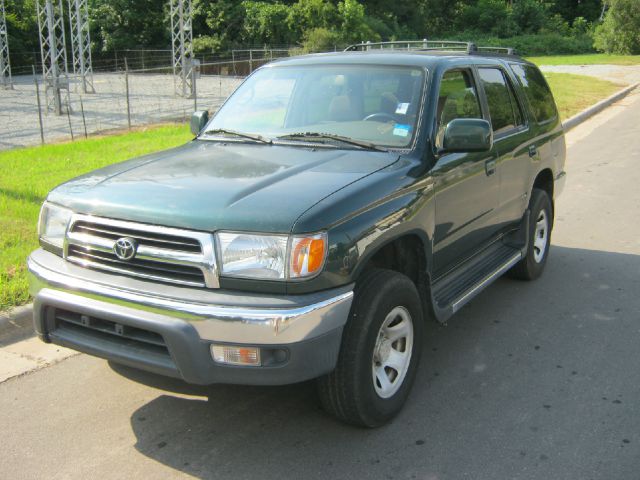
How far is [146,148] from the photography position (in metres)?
11.7

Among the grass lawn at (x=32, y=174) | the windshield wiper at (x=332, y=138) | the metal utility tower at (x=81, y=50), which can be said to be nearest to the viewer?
Answer: the windshield wiper at (x=332, y=138)

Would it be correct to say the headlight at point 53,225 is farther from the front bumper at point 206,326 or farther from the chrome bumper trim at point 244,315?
the chrome bumper trim at point 244,315

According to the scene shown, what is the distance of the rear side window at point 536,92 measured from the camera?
5.70 m

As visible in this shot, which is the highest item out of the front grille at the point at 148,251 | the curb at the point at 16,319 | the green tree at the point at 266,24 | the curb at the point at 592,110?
the green tree at the point at 266,24

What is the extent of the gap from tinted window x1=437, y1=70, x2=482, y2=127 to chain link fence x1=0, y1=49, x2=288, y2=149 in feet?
27.0

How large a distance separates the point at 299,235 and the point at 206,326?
568mm

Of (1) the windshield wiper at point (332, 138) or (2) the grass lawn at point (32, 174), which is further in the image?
(2) the grass lawn at point (32, 174)

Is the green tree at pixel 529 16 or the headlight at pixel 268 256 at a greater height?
the green tree at pixel 529 16

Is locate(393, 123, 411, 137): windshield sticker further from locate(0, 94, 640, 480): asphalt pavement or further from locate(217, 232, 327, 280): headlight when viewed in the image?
locate(0, 94, 640, 480): asphalt pavement

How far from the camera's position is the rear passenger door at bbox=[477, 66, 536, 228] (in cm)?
498

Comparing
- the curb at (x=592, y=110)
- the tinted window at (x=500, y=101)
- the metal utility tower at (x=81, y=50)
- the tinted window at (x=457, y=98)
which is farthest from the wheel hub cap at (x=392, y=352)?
the metal utility tower at (x=81, y=50)

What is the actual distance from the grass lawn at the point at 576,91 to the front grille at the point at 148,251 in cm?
1432

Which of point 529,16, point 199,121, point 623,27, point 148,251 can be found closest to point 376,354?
point 148,251

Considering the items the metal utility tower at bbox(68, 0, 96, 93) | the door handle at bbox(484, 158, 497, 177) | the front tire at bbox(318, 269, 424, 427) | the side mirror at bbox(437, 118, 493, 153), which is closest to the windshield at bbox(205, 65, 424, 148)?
the side mirror at bbox(437, 118, 493, 153)
